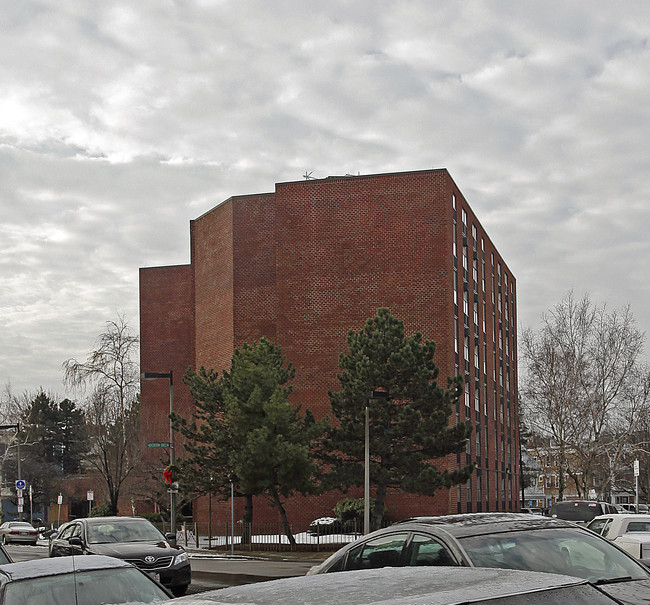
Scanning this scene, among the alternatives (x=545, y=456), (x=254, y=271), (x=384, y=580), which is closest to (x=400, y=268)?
(x=254, y=271)

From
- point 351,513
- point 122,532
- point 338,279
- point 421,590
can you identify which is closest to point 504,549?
point 421,590

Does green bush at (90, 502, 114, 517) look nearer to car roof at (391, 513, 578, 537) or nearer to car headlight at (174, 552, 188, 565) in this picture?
car headlight at (174, 552, 188, 565)

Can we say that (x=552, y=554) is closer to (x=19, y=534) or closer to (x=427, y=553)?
(x=427, y=553)

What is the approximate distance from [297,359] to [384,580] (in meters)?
45.1

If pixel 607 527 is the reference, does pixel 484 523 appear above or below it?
above

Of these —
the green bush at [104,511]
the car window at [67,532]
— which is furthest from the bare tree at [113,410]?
the car window at [67,532]

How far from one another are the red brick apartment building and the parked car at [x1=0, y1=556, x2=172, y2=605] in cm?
3520

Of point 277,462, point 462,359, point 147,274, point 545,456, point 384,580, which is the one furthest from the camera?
point 147,274

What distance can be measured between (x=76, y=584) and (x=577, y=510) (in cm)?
3229

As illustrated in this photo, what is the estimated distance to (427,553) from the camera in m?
7.89

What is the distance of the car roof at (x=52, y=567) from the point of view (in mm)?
8503

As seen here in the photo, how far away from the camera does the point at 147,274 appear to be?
66.9 metres

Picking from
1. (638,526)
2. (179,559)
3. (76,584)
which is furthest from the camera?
(179,559)

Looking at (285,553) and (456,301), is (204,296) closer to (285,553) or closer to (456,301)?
(456,301)
